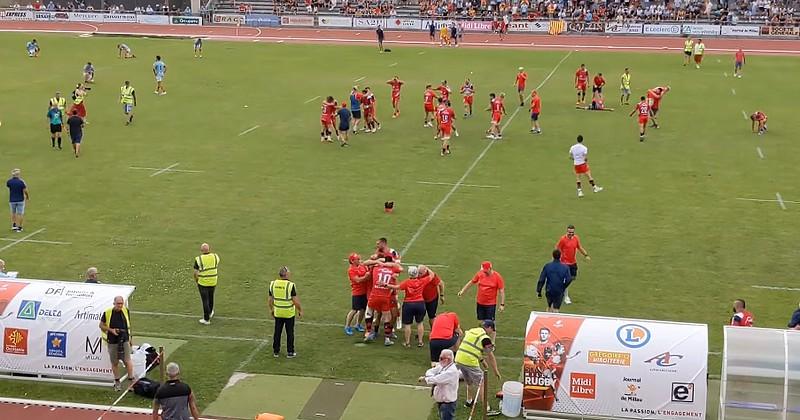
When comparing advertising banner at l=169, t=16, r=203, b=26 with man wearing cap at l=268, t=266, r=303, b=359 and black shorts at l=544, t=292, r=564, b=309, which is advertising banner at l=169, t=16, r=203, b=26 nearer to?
black shorts at l=544, t=292, r=564, b=309

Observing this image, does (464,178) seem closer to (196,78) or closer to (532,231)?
(532,231)

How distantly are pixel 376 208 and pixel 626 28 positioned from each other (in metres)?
56.5

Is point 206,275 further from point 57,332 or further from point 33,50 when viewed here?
point 33,50

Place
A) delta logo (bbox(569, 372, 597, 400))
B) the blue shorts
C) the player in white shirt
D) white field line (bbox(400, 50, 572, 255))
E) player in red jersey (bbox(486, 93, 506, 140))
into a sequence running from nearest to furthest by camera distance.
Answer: delta logo (bbox(569, 372, 597, 400)) < white field line (bbox(400, 50, 572, 255)) < the blue shorts < the player in white shirt < player in red jersey (bbox(486, 93, 506, 140))

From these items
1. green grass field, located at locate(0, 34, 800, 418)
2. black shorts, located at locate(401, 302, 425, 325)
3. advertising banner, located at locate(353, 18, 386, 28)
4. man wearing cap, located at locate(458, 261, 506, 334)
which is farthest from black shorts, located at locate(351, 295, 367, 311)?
advertising banner, located at locate(353, 18, 386, 28)

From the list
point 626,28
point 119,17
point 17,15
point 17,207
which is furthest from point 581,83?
point 17,15

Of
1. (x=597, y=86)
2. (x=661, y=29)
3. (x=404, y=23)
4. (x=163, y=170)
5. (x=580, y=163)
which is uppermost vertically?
(x=404, y=23)

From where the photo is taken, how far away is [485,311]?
1822 cm

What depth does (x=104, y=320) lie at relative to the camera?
16172mm

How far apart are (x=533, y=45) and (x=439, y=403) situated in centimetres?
5945

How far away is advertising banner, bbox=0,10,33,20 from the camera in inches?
3585

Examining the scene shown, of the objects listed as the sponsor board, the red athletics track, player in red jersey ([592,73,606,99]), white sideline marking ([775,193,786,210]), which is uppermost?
the sponsor board

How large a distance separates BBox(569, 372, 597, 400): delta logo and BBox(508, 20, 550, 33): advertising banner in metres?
67.7

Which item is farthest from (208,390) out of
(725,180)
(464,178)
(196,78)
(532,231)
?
(196,78)
